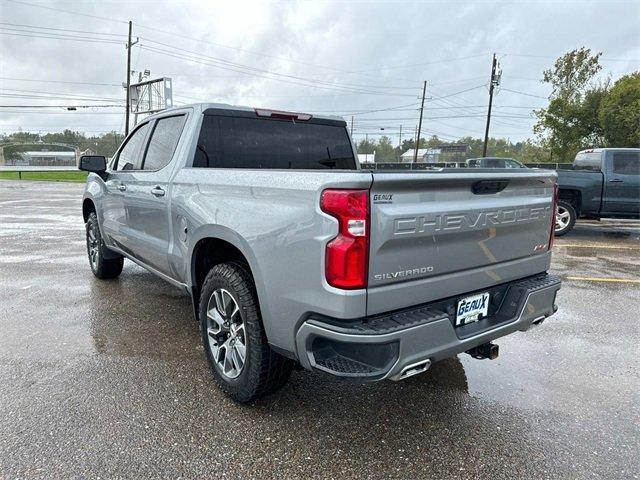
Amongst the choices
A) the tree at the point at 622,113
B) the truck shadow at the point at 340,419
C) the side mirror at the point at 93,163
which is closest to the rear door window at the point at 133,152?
the side mirror at the point at 93,163

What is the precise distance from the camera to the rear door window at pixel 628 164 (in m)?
9.75

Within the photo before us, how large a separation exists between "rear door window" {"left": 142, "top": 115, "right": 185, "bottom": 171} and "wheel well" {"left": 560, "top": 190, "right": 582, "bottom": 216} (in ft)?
28.6

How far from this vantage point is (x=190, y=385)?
326 cm

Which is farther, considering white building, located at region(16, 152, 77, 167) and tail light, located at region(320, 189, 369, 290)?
white building, located at region(16, 152, 77, 167)

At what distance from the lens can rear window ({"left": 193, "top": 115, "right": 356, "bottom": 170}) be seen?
373 centimetres

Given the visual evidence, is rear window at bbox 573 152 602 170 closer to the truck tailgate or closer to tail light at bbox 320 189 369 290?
the truck tailgate

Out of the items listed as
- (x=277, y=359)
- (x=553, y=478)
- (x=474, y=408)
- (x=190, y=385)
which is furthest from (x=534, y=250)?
(x=190, y=385)

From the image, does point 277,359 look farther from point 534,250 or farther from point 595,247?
point 595,247

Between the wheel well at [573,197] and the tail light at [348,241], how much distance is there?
365 inches

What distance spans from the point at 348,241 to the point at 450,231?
0.63m

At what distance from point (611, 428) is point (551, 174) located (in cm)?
163

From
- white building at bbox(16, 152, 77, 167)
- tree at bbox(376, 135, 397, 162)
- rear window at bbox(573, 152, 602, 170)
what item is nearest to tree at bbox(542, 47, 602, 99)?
rear window at bbox(573, 152, 602, 170)

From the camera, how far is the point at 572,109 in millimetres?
37250

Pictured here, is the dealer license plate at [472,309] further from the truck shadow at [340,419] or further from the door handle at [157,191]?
the door handle at [157,191]
